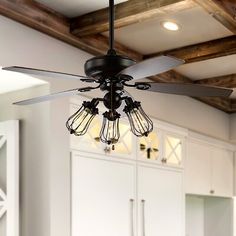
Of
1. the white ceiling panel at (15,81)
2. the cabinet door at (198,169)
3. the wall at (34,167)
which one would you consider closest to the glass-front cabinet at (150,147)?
the cabinet door at (198,169)

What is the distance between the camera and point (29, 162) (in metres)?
3.55

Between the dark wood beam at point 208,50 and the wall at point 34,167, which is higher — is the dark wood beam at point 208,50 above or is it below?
above

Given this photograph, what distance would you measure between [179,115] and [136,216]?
1.39 meters

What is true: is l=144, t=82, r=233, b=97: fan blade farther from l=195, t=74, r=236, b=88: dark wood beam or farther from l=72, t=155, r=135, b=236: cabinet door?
l=195, t=74, r=236, b=88: dark wood beam

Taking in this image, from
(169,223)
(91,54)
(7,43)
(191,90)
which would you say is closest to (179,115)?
(169,223)

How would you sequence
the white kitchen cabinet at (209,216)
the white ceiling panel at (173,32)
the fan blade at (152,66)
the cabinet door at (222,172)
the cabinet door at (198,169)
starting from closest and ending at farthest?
the fan blade at (152,66)
the white ceiling panel at (173,32)
the cabinet door at (198,169)
the cabinet door at (222,172)
the white kitchen cabinet at (209,216)

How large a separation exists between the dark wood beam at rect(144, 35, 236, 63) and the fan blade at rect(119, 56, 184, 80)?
6.98 feet

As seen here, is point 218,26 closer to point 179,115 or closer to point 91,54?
point 91,54

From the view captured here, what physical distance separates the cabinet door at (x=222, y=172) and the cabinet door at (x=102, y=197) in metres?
1.99

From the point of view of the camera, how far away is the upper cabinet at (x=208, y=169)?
17.9 feet

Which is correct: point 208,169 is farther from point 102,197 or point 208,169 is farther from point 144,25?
point 144,25

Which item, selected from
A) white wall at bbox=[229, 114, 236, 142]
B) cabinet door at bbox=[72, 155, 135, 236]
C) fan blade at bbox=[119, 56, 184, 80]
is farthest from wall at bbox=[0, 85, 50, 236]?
white wall at bbox=[229, 114, 236, 142]

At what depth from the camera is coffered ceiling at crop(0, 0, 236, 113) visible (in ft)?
10.1

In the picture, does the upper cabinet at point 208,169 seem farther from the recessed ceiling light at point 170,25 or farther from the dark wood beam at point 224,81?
the recessed ceiling light at point 170,25
